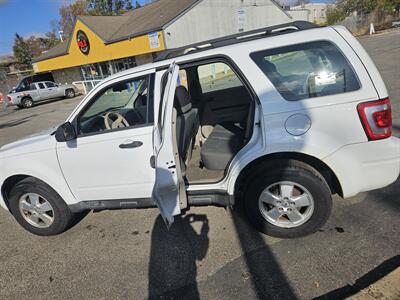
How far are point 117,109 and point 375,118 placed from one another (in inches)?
109

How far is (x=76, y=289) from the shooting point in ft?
8.48

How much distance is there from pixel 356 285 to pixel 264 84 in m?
1.77

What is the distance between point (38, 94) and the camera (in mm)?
Result: 20406

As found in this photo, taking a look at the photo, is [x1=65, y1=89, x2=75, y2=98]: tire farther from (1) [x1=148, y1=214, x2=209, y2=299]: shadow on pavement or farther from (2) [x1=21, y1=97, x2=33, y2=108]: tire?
(1) [x1=148, y1=214, x2=209, y2=299]: shadow on pavement

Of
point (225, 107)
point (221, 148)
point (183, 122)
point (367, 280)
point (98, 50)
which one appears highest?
point (98, 50)

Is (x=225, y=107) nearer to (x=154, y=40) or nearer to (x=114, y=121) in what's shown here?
(x=114, y=121)

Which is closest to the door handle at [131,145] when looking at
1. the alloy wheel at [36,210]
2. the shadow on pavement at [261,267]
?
the alloy wheel at [36,210]

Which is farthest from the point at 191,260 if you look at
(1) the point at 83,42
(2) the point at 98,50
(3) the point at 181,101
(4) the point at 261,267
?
(1) the point at 83,42

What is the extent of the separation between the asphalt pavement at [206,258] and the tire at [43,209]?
144 millimetres

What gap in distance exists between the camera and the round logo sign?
21.5 m

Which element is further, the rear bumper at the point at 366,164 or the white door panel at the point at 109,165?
the white door panel at the point at 109,165

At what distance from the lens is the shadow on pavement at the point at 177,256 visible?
7.93ft

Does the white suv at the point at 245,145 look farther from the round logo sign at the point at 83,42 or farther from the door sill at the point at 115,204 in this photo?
the round logo sign at the point at 83,42

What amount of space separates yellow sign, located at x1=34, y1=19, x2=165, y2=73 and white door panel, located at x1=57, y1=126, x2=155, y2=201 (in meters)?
14.3
